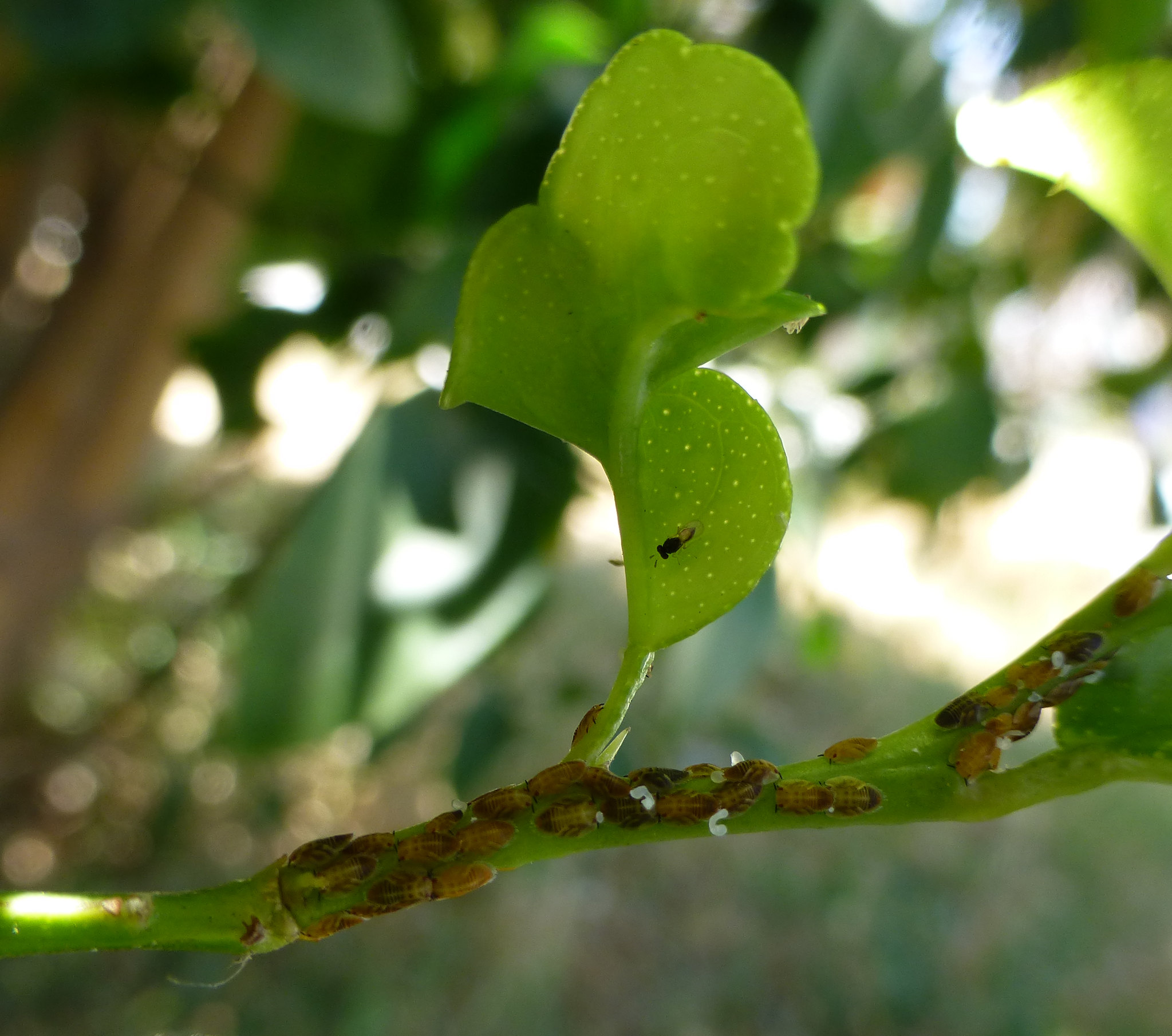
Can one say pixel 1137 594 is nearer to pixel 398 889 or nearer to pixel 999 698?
pixel 999 698

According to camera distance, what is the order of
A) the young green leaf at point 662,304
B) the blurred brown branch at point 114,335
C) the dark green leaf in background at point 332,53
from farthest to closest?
the blurred brown branch at point 114,335, the dark green leaf in background at point 332,53, the young green leaf at point 662,304

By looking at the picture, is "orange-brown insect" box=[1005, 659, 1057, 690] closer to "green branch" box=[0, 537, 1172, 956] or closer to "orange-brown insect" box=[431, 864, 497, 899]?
"green branch" box=[0, 537, 1172, 956]

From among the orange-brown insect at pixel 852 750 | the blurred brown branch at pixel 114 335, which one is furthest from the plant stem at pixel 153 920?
the blurred brown branch at pixel 114 335

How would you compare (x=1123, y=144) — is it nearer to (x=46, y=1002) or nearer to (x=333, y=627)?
(x=333, y=627)

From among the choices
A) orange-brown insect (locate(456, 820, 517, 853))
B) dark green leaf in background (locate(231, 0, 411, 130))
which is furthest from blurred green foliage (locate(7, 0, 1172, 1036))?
orange-brown insect (locate(456, 820, 517, 853))

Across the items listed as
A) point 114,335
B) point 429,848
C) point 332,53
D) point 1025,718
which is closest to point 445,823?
point 429,848

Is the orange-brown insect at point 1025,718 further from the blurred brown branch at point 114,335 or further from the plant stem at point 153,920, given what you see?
the blurred brown branch at point 114,335
